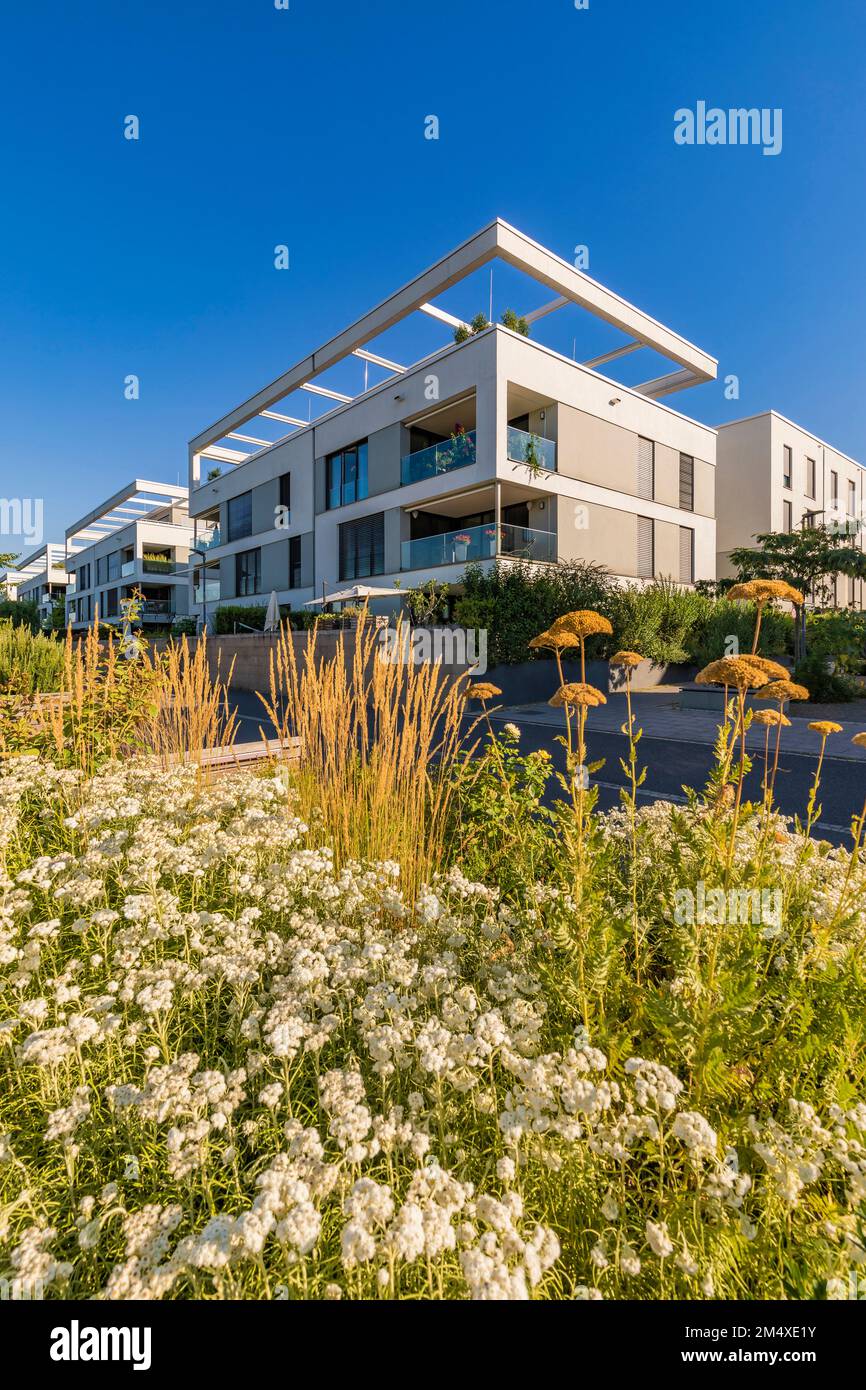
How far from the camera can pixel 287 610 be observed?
23047mm

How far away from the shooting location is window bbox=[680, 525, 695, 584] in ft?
72.8

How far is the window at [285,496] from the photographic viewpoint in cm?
2434

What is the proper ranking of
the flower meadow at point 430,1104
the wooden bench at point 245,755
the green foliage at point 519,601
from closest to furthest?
the flower meadow at point 430,1104 < the wooden bench at point 245,755 < the green foliage at point 519,601

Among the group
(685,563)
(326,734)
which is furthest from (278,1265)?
(685,563)

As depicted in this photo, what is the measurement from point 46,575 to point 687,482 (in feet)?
219

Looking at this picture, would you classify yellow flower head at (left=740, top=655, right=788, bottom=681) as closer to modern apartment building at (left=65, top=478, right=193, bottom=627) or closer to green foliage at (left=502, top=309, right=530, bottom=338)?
green foliage at (left=502, top=309, right=530, bottom=338)

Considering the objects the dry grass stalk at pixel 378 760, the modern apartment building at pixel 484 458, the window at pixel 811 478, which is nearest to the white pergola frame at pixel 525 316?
the modern apartment building at pixel 484 458

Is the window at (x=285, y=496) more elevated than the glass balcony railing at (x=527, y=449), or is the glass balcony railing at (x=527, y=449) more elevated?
the window at (x=285, y=496)

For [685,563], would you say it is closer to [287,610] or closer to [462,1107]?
[287,610]

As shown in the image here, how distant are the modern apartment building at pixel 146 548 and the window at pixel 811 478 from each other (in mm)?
38295

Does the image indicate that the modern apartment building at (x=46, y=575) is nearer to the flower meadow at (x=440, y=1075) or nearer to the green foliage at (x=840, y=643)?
the green foliage at (x=840, y=643)

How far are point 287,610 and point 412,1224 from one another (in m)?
23.2

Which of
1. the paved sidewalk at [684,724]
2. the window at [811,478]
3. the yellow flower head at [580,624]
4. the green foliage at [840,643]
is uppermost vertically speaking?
the window at [811,478]

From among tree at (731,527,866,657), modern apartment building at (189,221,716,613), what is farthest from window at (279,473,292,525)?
tree at (731,527,866,657)
